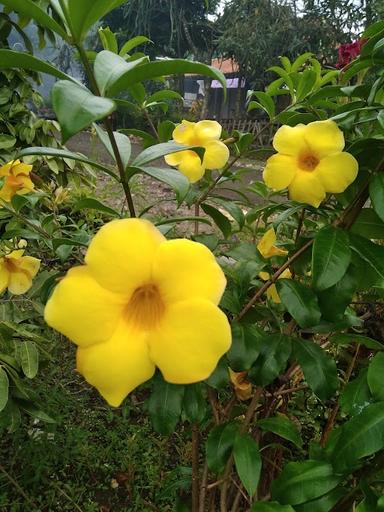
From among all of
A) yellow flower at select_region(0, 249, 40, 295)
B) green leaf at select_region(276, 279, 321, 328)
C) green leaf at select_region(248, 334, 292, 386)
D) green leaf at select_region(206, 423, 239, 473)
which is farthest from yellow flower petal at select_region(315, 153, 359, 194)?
yellow flower at select_region(0, 249, 40, 295)

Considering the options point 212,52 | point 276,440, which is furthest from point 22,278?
point 212,52

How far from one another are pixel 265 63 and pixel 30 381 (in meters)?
11.7

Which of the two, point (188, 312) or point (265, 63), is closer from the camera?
point (188, 312)

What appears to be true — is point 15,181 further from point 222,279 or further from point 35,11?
point 222,279

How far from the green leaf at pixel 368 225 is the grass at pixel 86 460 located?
2.55ft

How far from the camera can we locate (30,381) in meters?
1.70

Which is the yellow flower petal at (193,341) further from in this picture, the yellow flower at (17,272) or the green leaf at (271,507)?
the yellow flower at (17,272)

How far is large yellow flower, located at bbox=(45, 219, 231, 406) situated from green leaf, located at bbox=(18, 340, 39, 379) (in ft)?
2.50

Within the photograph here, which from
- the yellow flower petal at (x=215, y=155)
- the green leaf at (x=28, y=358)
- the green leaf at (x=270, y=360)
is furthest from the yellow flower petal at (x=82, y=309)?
the green leaf at (x=28, y=358)

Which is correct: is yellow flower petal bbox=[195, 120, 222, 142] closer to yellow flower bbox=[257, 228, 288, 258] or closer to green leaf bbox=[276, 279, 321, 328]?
yellow flower bbox=[257, 228, 288, 258]

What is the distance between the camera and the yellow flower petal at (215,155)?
2.77ft

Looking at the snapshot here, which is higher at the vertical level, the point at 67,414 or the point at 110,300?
the point at 110,300

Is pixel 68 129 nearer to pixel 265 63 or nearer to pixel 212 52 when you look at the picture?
pixel 265 63

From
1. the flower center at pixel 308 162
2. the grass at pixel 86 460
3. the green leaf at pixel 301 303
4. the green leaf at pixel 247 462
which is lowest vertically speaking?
the grass at pixel 86 460
